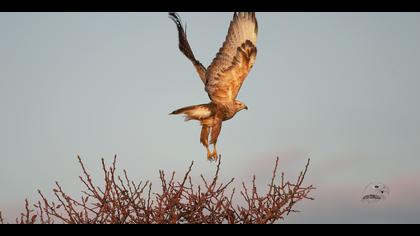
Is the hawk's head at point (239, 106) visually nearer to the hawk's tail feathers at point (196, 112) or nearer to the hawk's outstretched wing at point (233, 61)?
the hawk's outstretched wing at point (233, 61)

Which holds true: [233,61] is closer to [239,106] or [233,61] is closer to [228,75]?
[228,75]

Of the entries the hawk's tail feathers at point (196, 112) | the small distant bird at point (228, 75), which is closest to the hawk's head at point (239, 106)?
the small distant bird at point (228, 75)

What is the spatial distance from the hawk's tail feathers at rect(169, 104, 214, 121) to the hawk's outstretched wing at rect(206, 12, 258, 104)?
19cm

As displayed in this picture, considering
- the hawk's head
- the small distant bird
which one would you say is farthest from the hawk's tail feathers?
the hawk's head

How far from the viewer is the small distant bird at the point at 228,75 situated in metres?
6.96

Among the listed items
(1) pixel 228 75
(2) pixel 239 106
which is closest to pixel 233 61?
(1) pixel 228 75
